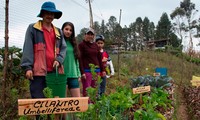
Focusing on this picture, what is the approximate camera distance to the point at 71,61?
3197 millimetres

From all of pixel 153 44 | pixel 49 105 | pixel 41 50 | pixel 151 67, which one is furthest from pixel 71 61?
pixel 153 44

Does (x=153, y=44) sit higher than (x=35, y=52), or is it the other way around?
(x=153, y=44)

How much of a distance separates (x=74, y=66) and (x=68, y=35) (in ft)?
1.14

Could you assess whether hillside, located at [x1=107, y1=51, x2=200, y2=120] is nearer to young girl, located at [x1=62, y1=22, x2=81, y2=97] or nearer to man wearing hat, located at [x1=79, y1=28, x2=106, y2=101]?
man wearing hat, located at [x1=79, y1=28, x2=106, y2=101]

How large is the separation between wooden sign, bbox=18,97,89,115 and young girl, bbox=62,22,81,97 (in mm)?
1292

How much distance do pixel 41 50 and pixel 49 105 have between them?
1028 mm

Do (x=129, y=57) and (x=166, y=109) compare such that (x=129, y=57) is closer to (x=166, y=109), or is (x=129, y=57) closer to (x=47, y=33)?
(x=166, y=109)

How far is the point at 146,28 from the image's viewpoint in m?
35.9

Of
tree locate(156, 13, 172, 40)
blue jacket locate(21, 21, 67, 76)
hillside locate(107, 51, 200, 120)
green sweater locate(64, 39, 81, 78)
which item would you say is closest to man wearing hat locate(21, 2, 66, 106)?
blue jacket locate(21, 21, 67, 76)

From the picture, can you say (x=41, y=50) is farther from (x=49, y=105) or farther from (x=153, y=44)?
(x=153, y=44)

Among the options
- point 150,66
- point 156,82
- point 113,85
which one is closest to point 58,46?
point 156,82

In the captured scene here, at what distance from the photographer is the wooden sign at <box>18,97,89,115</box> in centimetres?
160

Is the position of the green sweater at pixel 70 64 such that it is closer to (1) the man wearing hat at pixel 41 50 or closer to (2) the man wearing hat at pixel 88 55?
(1) the man wearing hat at pixel 41 50

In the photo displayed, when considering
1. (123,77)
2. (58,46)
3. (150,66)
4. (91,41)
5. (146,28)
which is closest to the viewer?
(58,46)
